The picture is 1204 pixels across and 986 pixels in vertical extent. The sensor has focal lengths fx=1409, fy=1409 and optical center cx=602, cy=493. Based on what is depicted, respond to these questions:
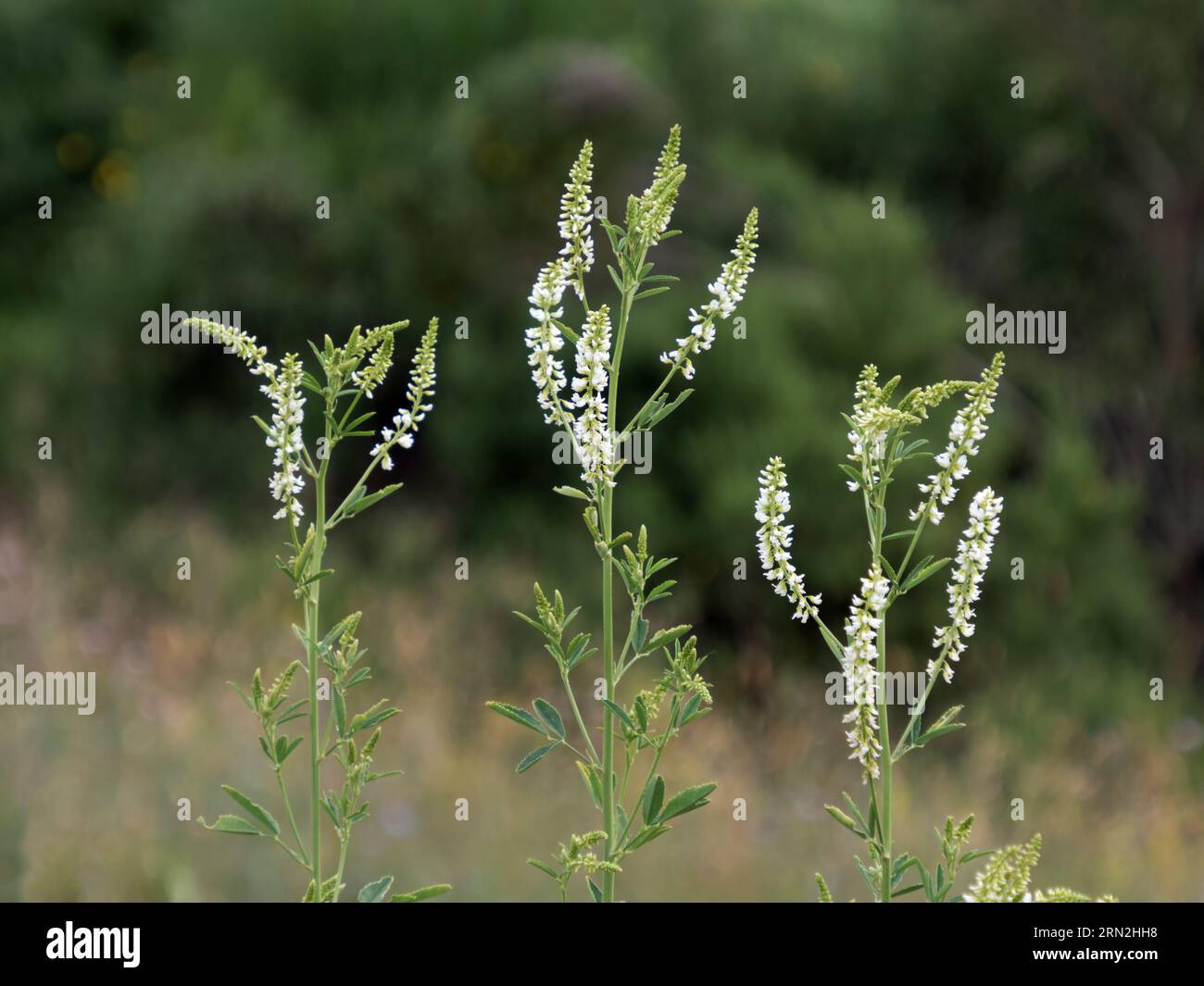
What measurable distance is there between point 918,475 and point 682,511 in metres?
1.49

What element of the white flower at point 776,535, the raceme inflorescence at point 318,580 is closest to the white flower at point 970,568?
the white flower at point 776,535

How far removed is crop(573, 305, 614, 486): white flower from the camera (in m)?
1.55

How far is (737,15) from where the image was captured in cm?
1380

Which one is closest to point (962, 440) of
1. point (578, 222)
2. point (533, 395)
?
point (578, 222)

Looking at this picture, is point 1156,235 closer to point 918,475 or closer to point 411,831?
point 918,475

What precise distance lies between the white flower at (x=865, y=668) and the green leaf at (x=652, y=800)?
225 millimetres

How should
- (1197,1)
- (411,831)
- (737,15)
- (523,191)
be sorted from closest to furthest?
(411,831) < (523,191) < (1197,1) < (737,15)

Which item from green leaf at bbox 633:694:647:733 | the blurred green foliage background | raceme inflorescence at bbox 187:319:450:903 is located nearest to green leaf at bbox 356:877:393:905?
raceme inflorescence at bbox 187:319:450:903

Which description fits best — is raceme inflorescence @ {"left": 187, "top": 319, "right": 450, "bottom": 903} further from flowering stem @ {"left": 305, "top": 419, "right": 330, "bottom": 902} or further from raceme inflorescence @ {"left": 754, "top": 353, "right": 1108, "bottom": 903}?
raceme inflorescence @ {"left": 754, "top": 353, "right": 1108, "bottom": 903}

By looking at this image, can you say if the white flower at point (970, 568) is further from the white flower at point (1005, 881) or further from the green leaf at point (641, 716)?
the green leaf at point (641, 716)

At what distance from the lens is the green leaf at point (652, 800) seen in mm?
1574

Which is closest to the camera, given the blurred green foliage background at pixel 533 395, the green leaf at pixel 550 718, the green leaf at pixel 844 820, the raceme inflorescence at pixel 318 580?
the green leaf at pixel 844 820
